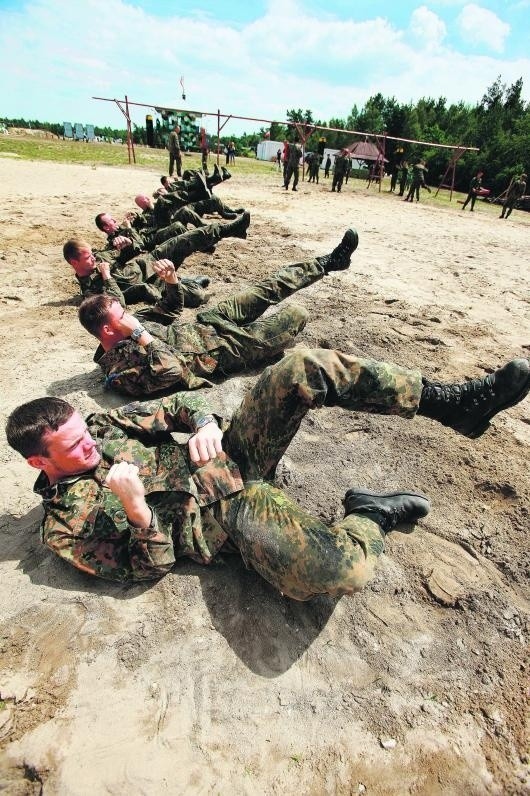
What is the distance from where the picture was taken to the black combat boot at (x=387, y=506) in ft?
7.91

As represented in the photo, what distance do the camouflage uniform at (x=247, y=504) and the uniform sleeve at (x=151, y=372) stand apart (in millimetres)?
1127

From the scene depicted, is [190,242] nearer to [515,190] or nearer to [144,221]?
[144,221]

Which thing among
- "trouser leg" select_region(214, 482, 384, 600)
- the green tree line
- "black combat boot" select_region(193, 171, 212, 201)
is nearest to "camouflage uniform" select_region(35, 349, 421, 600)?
"trouser leg" select_region(214, 482, 384, 600)

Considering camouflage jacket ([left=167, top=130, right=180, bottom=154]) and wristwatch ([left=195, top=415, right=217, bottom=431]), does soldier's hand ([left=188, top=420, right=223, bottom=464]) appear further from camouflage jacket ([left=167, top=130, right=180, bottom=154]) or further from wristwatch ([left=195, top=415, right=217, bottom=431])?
camouflage jacket ([left=167, top=130, right=180, bottom=154])

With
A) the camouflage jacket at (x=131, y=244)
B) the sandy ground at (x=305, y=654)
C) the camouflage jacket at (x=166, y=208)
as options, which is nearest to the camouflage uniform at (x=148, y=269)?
the camouflage jacket at (x=131, y=244)

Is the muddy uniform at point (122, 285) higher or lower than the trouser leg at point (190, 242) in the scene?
lower

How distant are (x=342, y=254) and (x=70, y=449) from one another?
318 cm

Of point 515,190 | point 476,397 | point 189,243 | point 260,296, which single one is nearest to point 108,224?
point 189,243

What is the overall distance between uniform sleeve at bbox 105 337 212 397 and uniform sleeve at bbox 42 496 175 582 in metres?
1.54

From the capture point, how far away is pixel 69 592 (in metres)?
2.32

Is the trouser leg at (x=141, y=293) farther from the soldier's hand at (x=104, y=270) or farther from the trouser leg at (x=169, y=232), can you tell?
the trouser leg at (x=169, y=232)

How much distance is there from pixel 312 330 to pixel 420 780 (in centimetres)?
363

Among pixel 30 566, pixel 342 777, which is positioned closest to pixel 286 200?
pixel 30 566

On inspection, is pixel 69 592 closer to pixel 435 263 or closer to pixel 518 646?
pixel 518 646
